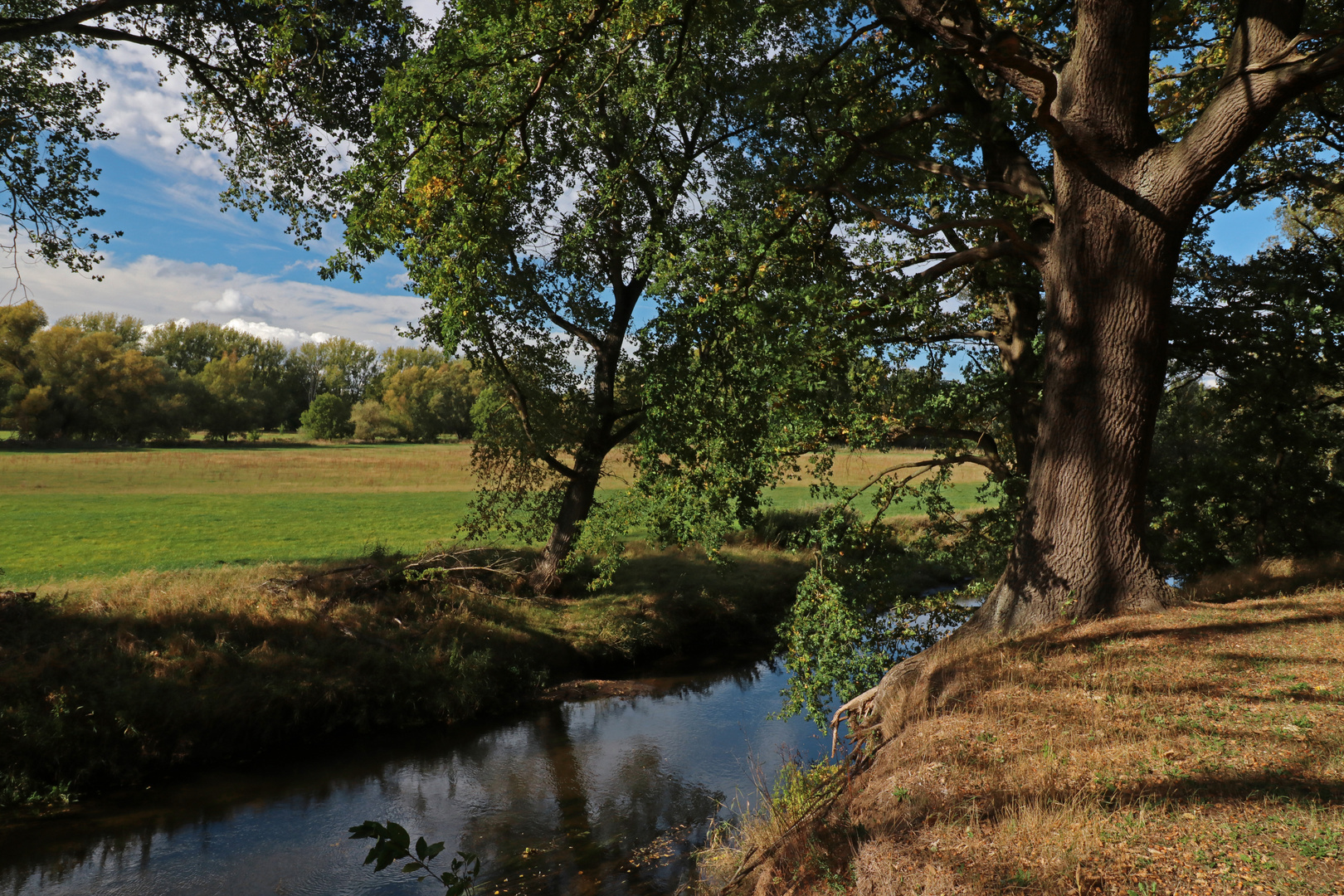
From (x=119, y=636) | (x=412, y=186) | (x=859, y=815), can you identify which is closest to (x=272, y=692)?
(x=119, y=636)

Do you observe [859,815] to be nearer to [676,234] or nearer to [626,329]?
[676,234]

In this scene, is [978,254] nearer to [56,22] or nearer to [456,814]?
[456,814]

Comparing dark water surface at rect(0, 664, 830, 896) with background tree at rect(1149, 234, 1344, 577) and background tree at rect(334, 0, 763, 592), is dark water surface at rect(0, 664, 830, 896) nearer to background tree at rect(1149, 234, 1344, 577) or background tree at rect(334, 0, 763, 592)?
background tree at rect(334, 0, 763, 592)

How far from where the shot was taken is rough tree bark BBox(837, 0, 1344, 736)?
25.6 ft

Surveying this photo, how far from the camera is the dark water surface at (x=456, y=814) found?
9133 millimetres

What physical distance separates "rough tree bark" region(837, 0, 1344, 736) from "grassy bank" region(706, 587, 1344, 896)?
26.6 inches

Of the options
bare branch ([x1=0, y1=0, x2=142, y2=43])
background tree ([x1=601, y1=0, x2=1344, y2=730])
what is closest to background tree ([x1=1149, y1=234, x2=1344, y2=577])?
background tree ([x1=601, y1=0, x2=1344, y2=730])

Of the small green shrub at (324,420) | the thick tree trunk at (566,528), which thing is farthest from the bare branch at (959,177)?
the small green shrub at (324,420)

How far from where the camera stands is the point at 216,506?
3378 cm

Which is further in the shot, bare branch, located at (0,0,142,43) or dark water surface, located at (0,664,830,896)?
bare branch, located at (0,0,142,43)

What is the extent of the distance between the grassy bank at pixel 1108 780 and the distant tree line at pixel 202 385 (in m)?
15.2

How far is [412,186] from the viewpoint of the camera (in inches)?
385

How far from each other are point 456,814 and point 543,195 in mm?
12752

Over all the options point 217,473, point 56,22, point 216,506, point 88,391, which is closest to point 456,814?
point 56,22
